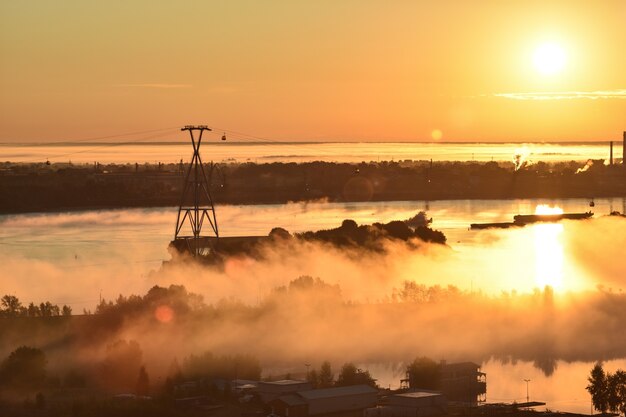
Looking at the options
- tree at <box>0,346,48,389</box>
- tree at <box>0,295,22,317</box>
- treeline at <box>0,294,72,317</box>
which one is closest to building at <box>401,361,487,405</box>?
tree at <box>0,346,48,389</box>

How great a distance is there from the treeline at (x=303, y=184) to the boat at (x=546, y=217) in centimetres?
1611

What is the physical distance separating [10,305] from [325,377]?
403 inches

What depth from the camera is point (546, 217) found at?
201 feet

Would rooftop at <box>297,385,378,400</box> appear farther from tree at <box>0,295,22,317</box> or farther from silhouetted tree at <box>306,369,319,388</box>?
tree at <box>0,295,22,317</box>

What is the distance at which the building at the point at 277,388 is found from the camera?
1788 centimetres

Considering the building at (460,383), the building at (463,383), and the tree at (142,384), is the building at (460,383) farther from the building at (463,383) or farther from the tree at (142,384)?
the tree at (142,384)

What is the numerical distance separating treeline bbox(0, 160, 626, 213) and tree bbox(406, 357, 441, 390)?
151ft

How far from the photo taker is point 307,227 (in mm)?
52062

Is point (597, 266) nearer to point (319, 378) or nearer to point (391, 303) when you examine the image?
point (391, 303)

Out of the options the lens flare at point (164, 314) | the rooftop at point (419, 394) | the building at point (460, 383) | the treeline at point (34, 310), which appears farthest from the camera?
the treeline at point (34, 310)

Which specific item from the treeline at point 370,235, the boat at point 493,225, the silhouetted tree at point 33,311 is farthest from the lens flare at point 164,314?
the boat at point 493,225

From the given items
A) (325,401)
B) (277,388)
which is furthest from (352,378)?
(325,401)

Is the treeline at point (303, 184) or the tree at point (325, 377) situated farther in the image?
the treeline at point (303, 184)

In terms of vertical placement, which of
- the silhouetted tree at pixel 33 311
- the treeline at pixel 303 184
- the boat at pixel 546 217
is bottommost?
the silhouetted tree at pixel 33 311
